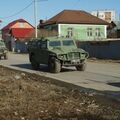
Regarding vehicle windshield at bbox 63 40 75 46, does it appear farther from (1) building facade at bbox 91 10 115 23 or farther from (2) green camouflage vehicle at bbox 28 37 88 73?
(1) building facade at bbox 91 10 115 23

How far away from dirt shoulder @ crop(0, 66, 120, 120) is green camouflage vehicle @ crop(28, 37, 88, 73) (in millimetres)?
8067

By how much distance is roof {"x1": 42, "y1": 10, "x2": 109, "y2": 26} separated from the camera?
71.4 meters

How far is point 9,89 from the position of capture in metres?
13.2

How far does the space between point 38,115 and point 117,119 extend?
5.34 ft

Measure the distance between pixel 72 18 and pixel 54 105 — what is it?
63.1 meters

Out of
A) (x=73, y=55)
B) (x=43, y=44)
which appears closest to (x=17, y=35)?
(x=43, y=44)

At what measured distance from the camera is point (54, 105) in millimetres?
10250

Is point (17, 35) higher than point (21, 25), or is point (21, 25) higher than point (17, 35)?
point (21, 25)

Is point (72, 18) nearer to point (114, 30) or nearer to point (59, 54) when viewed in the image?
point (114, 30)

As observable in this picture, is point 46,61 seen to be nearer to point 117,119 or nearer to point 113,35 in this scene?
point 117,119

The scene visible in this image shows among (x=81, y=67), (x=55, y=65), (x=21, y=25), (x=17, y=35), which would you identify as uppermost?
(x=21, y=25)

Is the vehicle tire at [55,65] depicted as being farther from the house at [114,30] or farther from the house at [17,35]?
the house at [114,30]

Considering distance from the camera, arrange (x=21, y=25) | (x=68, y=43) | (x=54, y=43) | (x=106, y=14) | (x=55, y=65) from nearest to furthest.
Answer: (x=55, y=65), (x=54, y=43), (x=68, y=43), (x=21, y=25), (x=106, y=14)

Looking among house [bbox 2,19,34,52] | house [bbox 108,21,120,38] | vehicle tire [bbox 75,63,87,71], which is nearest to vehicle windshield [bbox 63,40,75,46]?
vehicle tire [bbox 75,63,87,71]
